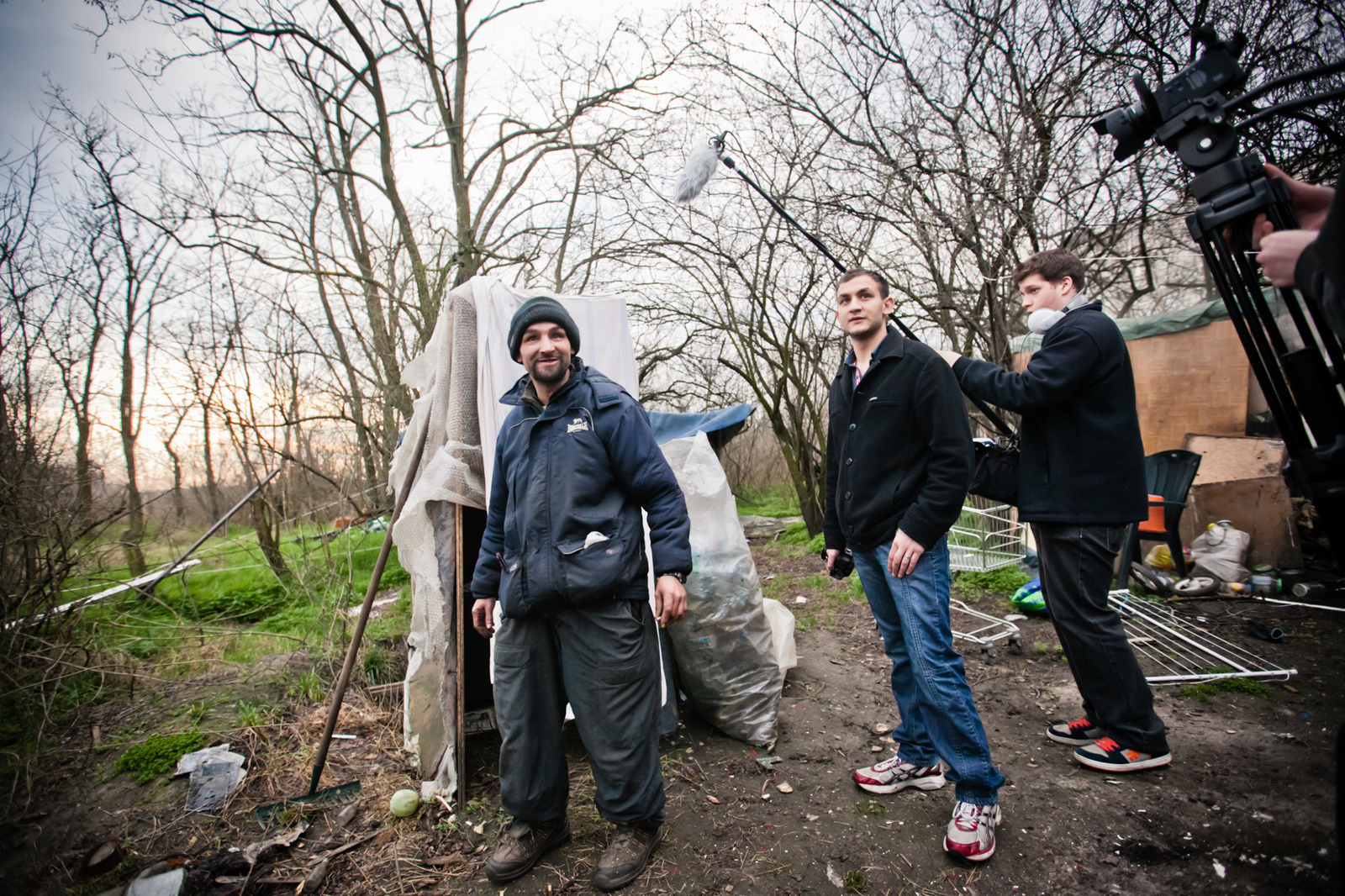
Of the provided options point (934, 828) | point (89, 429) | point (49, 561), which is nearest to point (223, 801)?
point (49, 561)

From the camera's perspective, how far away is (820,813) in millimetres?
2283

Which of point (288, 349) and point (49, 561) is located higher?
point (288, 349)

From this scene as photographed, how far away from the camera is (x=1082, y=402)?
7.27 ft

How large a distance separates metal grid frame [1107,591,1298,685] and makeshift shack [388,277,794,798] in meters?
1.87

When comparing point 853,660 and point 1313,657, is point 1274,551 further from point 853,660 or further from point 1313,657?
point 853,660

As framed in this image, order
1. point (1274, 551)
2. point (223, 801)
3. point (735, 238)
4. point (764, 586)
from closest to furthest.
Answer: point (223, 801) < point (1274, 551) < point (764, 586) < point (735, 238)

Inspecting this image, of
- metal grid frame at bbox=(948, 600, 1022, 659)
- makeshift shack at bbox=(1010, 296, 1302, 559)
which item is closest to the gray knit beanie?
metal grid frame at bbox=(948, 600, 1022, 659)

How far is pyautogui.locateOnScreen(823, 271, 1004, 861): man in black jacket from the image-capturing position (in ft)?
6.41

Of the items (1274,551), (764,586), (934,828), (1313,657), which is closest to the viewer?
(934,828)

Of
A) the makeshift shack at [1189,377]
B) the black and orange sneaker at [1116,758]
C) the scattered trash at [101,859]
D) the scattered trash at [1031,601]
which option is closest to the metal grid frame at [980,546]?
the scattered trash at [1031,601]

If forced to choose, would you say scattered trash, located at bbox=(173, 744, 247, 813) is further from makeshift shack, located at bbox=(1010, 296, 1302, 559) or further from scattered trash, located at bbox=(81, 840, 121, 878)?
makeshift shack, located at bbox=(1010, 296, 1302, 559)

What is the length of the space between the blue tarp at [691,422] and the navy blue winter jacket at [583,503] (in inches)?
71.2

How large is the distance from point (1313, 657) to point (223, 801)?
218 inches

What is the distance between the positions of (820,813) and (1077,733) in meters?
1.24
